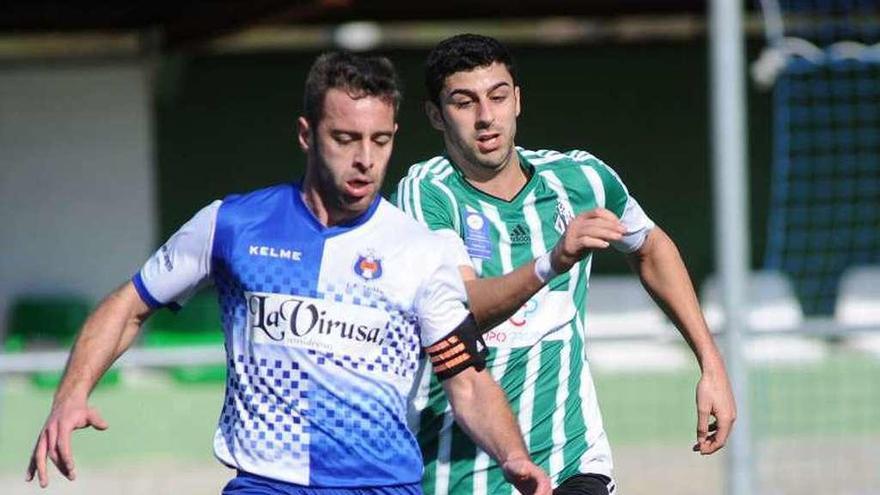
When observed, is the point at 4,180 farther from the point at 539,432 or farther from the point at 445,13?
the point at 539,432

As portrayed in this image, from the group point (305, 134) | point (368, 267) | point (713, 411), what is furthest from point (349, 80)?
point (713, 411)

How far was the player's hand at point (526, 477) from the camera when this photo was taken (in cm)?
508

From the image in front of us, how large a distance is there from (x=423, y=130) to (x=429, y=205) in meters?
15.3

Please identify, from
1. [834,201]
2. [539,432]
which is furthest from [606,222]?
[834,201]

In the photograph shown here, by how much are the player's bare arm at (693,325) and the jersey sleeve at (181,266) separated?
5.03 feet

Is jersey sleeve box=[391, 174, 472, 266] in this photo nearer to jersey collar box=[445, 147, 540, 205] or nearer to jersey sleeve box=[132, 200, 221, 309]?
jersey collar box=[445, 147, 540, 205]

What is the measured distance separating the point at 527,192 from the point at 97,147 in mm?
14876

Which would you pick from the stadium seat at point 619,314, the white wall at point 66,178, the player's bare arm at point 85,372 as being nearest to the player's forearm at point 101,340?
the player's bare arm at point 85,372

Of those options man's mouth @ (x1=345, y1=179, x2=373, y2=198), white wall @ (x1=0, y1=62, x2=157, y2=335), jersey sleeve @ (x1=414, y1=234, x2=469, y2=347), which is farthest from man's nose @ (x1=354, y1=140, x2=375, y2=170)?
white wall @ (x1=0, y1=62, x2=157, y2=335)

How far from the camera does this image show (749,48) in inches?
890

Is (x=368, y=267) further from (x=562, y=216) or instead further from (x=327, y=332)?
(x=562, y=216)

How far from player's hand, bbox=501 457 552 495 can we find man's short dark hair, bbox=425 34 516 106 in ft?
4.32

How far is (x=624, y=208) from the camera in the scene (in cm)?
630

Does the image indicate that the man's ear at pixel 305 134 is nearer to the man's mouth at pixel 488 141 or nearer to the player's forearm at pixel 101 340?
the player's forearm at pixel 101 340
